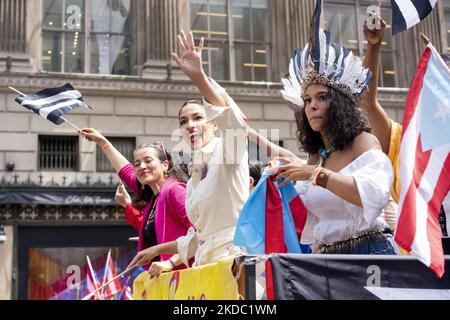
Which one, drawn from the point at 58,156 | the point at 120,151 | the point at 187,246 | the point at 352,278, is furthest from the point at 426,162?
the point at 58,156

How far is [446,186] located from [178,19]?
1458 cm

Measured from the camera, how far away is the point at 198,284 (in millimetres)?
3406

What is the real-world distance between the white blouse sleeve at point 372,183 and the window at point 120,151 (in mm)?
13246

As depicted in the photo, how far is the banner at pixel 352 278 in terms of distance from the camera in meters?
2.81

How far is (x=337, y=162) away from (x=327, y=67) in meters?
0.52

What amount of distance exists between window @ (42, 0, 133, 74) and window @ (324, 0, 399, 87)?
531cm

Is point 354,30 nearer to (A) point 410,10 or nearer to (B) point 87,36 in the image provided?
(B) point 87,36

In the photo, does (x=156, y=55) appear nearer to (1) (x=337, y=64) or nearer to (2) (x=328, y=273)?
(1) (x=337, y=64)

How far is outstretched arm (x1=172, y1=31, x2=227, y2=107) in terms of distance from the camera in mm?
3857

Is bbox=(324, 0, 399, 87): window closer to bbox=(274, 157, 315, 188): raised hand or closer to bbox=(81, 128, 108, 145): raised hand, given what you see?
bbox=(81, 128, 108, 145): raised hand

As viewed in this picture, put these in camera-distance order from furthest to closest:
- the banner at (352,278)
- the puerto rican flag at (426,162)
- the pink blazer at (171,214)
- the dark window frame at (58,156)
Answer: the dark window frame at (58,156) < the pink blazer at (171,214) < the puerto rican flag at (426,162) < the banner at (352,278)

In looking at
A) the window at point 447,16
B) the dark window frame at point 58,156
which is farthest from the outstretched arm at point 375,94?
the window at point 447,16

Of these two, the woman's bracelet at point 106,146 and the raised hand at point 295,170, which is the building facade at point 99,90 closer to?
the woman's bracelet at point 106,146
